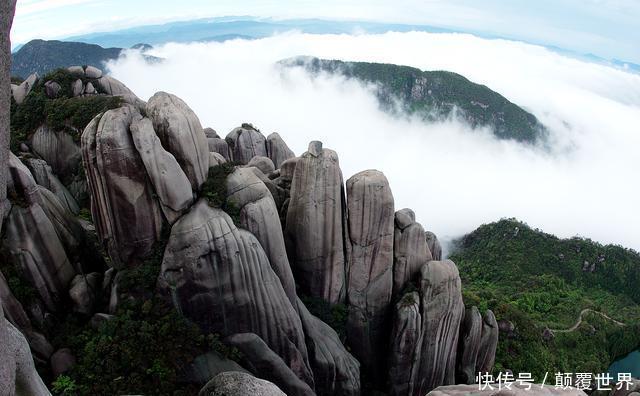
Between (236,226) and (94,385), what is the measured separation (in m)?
6.47

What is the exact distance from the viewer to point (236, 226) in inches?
622

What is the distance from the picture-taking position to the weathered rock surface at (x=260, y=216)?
53.8ft

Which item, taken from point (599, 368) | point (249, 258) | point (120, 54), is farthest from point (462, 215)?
point (249, 258)

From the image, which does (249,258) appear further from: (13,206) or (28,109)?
(28,109)

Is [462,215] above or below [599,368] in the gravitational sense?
below

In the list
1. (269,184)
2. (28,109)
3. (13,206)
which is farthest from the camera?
(28,109)

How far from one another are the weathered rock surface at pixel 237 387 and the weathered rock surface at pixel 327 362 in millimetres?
8744

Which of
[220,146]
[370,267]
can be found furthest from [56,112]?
[370,267]

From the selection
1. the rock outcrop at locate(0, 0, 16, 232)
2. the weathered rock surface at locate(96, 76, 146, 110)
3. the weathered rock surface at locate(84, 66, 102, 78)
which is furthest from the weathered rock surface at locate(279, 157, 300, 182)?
the rock outcrop at locate(0, 0, 16, 232)

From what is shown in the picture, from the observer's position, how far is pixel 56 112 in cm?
2242

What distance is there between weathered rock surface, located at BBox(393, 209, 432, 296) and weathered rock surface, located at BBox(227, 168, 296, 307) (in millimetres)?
5397

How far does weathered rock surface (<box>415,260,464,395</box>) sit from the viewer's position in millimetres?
19375

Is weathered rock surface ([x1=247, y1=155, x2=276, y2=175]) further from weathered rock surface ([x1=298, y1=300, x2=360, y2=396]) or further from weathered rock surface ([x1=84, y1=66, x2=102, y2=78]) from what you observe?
weathered rock surface ([x1=84, y1=66, x2=102, y2=78])

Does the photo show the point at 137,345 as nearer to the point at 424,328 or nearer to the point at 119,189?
the point at 119,189
